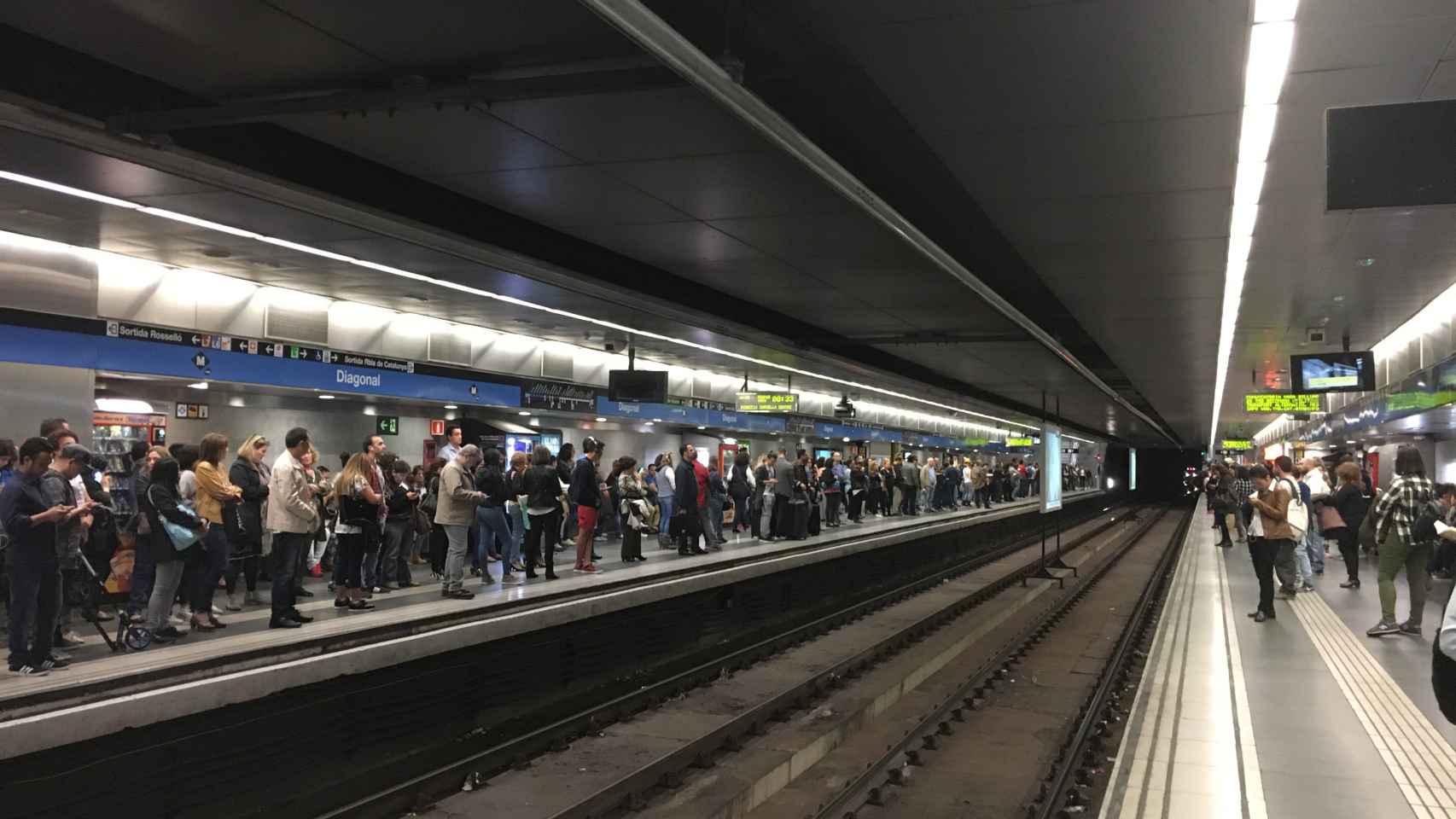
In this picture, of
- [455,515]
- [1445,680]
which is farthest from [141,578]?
[1445,680]

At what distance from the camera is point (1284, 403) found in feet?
63.7

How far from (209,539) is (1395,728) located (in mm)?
8303

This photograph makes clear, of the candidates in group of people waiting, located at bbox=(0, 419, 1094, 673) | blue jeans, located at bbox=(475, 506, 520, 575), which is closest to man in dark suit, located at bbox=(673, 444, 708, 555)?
group of people waiting, located at bbox=(0, 419, 1094, 673)

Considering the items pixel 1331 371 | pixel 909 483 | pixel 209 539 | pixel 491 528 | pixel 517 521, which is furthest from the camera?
pixel 909 483

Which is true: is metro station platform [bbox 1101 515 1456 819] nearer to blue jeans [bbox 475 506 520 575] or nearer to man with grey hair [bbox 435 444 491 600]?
man with grey hair [bbox 435 444 491 600]

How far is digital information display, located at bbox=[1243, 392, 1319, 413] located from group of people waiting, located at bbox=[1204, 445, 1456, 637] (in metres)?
4.52

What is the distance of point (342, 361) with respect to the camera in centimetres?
1279

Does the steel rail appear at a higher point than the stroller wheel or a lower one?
lower

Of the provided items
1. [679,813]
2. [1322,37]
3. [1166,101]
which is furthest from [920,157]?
[679,813]

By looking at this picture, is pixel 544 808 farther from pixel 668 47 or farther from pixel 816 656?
pixel 816 656

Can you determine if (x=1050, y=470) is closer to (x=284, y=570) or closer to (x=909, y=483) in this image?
(x=909, y=483)

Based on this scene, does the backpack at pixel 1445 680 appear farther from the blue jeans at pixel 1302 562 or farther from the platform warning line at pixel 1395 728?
the blue jeans at pixel 1302 562

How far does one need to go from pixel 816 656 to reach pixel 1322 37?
25.1 feet

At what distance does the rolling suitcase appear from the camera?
1670 centimetres
